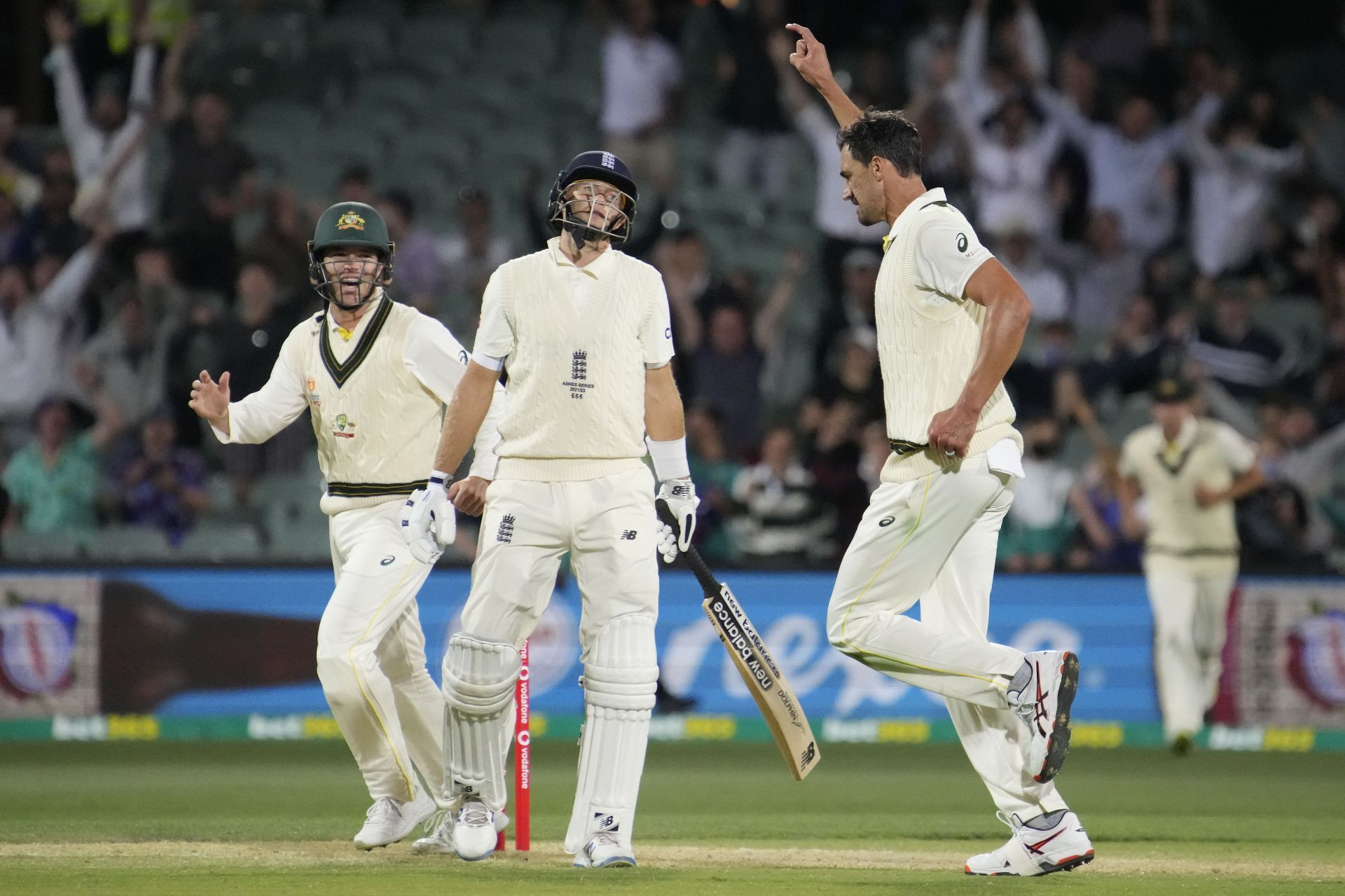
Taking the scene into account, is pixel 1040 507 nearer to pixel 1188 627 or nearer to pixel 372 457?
pixel 1188 627

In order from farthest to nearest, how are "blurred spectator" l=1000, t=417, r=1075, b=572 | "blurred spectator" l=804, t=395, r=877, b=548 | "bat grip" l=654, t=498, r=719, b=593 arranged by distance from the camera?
"blurred spectator" l=1000, t=417, r=1075, b=572
"blurred spectator" l=804, t=395, r=877, b=548
"bat grip" l=654, t=498, r=719, b=593

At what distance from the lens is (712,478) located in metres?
12.6

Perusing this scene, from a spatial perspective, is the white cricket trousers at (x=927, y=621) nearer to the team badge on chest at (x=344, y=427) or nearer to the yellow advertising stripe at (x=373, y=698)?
the yellow advertising stripe at (x=373, y=698)

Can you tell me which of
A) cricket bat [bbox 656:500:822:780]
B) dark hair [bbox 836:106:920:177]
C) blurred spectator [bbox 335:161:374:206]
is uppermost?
blurred spectator [bbox 335:161:374:206]

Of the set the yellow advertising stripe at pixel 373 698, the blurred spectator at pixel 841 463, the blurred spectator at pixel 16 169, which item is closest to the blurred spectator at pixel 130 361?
the blurred spectator at pixel 16 169

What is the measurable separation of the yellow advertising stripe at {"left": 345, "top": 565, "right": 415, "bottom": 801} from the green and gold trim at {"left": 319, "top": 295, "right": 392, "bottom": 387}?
78cm

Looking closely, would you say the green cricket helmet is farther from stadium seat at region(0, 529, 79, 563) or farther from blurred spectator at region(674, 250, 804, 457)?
blurred spectator at region(674, 250, 804, 457)

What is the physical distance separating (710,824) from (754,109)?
883 cm

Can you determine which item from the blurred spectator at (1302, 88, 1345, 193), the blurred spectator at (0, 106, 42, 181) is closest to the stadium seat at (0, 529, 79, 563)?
the blurred spectator at (0, 106, 42, 181)

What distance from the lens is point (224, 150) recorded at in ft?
48.6

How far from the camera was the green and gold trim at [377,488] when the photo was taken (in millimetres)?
6938

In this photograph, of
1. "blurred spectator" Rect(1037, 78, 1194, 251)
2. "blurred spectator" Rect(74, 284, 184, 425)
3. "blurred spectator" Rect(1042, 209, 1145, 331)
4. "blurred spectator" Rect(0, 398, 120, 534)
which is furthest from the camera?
"blurred spectator" Rect(1037, 78, 1194, 251)

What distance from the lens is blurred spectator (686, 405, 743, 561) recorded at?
12.4 meters

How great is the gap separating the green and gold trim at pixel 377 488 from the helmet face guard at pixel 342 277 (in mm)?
675
